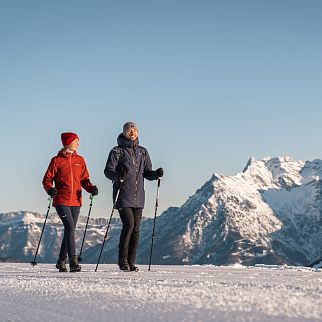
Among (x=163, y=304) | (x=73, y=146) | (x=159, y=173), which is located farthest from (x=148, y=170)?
(x=163, y=304)

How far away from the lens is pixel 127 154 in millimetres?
11633

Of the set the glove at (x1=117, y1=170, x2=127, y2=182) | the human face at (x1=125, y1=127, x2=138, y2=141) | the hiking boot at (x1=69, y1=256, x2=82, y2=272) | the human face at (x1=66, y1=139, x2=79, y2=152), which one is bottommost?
the hiking boot at (x1=69, y1=256, x2=82, y2=272)

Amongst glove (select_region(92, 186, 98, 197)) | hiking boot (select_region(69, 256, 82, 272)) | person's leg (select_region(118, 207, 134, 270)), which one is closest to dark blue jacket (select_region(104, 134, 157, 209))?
person's leg (select_region(118, 207, 134, 270))

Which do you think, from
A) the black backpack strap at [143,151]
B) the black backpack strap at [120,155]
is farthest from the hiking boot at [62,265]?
the black backpack strap at [143,151]

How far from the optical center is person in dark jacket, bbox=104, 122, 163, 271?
37.2ft

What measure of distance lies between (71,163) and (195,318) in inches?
325

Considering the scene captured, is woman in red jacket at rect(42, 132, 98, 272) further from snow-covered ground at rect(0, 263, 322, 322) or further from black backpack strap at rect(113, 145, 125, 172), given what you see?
snow-covered ground at rect(0, 263, 322, 322)

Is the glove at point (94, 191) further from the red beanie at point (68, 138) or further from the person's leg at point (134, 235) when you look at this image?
the red beanie at point (68, 138)

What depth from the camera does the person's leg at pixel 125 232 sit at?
37.0 ft

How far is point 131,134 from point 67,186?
1.63 meters

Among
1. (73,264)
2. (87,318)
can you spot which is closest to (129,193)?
(73,264)

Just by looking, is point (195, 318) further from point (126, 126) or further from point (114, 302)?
point (126, 126)

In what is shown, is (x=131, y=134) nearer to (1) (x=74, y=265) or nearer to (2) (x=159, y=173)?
(2) (x=159, y=173)

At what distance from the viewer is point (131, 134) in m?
11.6
